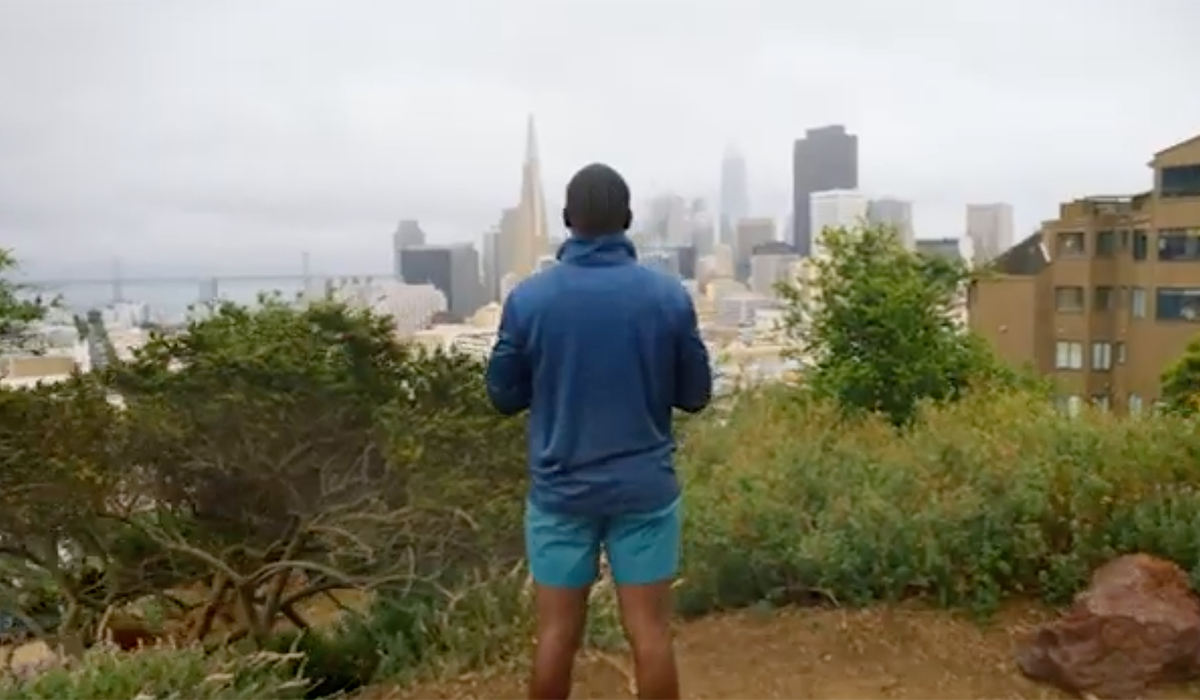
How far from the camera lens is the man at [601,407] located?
200 centimetres

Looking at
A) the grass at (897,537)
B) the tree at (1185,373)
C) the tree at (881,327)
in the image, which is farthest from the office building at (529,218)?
the tree at (1185,373)

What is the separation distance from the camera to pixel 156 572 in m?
4.46

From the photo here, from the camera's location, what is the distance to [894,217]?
9.41 metres

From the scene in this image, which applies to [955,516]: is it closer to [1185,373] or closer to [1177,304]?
[1185,373]

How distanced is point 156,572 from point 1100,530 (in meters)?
3.22

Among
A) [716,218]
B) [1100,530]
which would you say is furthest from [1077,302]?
[1100,530]

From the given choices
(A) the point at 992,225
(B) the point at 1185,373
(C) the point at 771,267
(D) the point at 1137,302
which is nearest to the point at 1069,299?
(D) the point at 1137,302

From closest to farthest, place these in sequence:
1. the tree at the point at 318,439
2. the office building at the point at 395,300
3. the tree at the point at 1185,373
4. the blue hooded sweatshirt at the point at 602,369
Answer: the blue hooded sweatshirt at the point at 602,369
the tree at the point at 318,439
the office building at the point at 395,300
the tree at the point at 1185,373

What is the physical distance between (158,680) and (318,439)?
1276 millimetres

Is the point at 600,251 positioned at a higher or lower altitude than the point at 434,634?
higher

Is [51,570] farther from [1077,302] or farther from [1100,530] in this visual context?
[1077,302]

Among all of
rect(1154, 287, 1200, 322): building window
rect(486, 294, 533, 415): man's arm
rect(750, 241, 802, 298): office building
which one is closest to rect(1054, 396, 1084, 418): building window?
rect(486, 294, 533, 415): man's arm

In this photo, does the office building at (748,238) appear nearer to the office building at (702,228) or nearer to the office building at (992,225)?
the office building at (702,228)

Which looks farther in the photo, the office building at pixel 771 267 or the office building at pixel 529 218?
the office building at pixel 771 267
